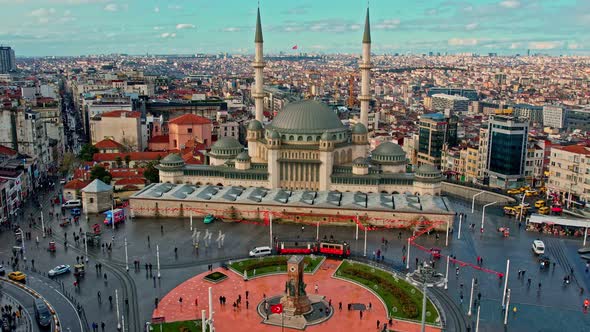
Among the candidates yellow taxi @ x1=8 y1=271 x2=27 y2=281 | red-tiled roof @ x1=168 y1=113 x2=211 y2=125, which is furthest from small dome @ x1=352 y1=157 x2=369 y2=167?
red-tiled roof @ x1=168 y1=113 x2=211 y2=125

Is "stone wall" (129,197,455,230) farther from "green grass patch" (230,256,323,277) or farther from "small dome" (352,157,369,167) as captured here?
"green grass patch" (230,256,323,277)

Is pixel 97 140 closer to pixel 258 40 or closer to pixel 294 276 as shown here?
pixel 258 40

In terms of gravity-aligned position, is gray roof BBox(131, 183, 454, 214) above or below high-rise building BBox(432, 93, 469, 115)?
below

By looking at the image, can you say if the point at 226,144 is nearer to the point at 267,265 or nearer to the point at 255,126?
the point at 255,126

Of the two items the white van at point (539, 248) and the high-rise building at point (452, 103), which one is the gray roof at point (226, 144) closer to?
the white van at point (539, 248)

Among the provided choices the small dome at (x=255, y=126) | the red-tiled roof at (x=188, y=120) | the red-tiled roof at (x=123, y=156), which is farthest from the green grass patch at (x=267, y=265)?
the red-tiled roof at (x=188, y=120)

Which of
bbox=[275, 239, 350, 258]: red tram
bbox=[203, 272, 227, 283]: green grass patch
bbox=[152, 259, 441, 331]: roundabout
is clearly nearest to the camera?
bbox=[152, 259, 441, 331]: roundabout

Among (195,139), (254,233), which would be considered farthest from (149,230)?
(195,139)
